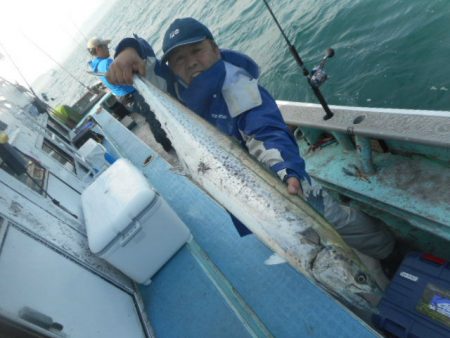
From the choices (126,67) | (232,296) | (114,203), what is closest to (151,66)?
(126,67)

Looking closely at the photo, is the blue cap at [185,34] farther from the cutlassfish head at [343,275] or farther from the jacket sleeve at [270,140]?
the cutlassfish head at [343,275]

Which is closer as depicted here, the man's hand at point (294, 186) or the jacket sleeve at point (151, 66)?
the man's hand at point (294, 186)

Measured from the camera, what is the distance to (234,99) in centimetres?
253

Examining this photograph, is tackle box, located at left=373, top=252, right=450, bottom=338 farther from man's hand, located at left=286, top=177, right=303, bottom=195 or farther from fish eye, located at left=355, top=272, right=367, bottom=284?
man's hand, located at left=286, top=177, right=303, bottom=195

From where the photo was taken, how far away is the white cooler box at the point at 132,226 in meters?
3.26

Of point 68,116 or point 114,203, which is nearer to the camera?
point 114,203

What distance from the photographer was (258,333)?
9.25 ft

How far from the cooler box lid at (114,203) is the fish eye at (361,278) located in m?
2.09

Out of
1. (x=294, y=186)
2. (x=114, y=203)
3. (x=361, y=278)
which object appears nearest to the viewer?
(x=361, y=278)

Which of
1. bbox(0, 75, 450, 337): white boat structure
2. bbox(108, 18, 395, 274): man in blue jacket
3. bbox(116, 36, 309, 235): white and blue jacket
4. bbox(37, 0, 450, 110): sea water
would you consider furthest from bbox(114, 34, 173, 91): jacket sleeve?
bbox(37, 0, 450, 110): sea water

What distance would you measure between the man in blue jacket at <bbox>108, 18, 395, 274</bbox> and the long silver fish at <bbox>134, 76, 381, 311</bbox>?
11 cm

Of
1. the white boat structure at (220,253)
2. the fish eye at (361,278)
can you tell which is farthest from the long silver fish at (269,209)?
the white boat structure at (220,253)

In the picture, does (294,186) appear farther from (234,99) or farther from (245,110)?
(234,99)

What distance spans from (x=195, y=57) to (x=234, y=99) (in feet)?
1.71
